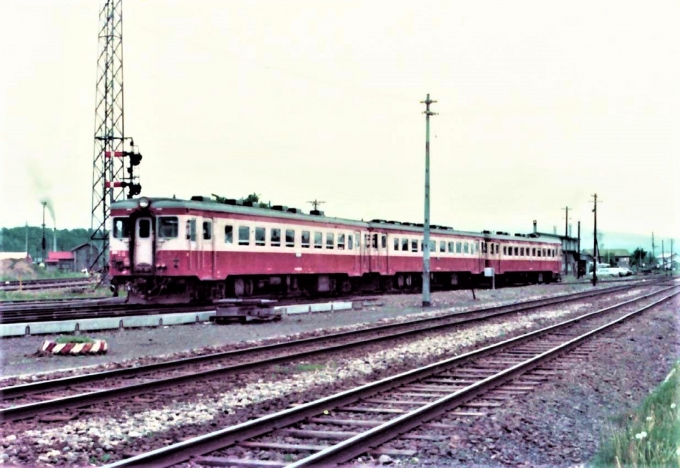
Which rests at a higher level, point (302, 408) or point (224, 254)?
point (224, 254)

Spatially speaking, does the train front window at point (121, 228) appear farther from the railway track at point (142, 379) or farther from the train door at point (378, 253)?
the train door at point (378, 253)

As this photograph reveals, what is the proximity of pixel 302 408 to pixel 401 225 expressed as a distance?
95.5ft

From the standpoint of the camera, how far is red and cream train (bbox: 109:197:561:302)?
22.0 meters

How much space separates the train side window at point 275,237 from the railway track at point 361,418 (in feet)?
43.4

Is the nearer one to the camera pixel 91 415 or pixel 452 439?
pixel 452 439

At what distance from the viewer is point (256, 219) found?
2477 cm

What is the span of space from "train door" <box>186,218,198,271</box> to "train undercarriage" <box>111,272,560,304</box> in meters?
0.70

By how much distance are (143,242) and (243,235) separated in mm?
3182

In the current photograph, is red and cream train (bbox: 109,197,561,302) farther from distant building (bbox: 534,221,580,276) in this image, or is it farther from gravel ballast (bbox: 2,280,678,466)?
distant building (bbox: 534,221,580,276)

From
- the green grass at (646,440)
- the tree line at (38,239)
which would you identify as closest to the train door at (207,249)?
the green grass at (646,440)

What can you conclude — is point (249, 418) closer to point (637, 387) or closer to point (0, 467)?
point (0, 467)

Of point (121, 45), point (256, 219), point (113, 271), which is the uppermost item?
point (121, 45)

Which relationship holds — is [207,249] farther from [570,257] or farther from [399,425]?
[570,257]

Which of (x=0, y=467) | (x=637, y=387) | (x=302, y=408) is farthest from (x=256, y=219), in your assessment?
(x=0, y=467)
